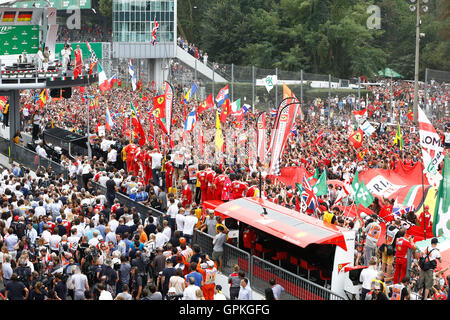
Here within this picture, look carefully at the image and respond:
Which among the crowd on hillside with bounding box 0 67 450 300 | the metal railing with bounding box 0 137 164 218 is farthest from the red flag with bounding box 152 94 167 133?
the metal railing with bounding box 0 137 164 218

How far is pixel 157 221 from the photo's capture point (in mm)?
19891

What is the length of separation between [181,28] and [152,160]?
65.2 metres

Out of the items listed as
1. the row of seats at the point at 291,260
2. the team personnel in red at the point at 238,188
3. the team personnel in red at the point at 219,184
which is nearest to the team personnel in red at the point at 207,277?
the row of seats at the point at 291,260

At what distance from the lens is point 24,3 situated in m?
40.5

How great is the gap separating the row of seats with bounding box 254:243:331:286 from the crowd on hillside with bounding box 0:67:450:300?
841 mm

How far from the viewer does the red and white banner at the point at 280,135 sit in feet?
69.0

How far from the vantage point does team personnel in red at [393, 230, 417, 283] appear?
53.6 ft

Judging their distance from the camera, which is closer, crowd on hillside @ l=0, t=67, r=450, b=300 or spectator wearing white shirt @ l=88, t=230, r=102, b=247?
crowd on hillside @ l=0, t=67, r=450, b=300

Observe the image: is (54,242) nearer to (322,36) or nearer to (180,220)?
(180,220)

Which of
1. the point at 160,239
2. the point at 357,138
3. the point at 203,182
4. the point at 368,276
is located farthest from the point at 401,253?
the point at 357,138

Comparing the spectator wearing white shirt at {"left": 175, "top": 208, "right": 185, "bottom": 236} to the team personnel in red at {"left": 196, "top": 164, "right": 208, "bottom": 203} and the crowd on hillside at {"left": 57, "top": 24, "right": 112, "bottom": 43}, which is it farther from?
the crowd on hillside at {"left": 57, "top": 24, "right": 112, "bottom": 43}

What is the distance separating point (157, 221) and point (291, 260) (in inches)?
164

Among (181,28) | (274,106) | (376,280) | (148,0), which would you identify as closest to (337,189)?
(376,280)

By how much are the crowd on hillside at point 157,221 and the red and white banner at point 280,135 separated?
2.77 feet
